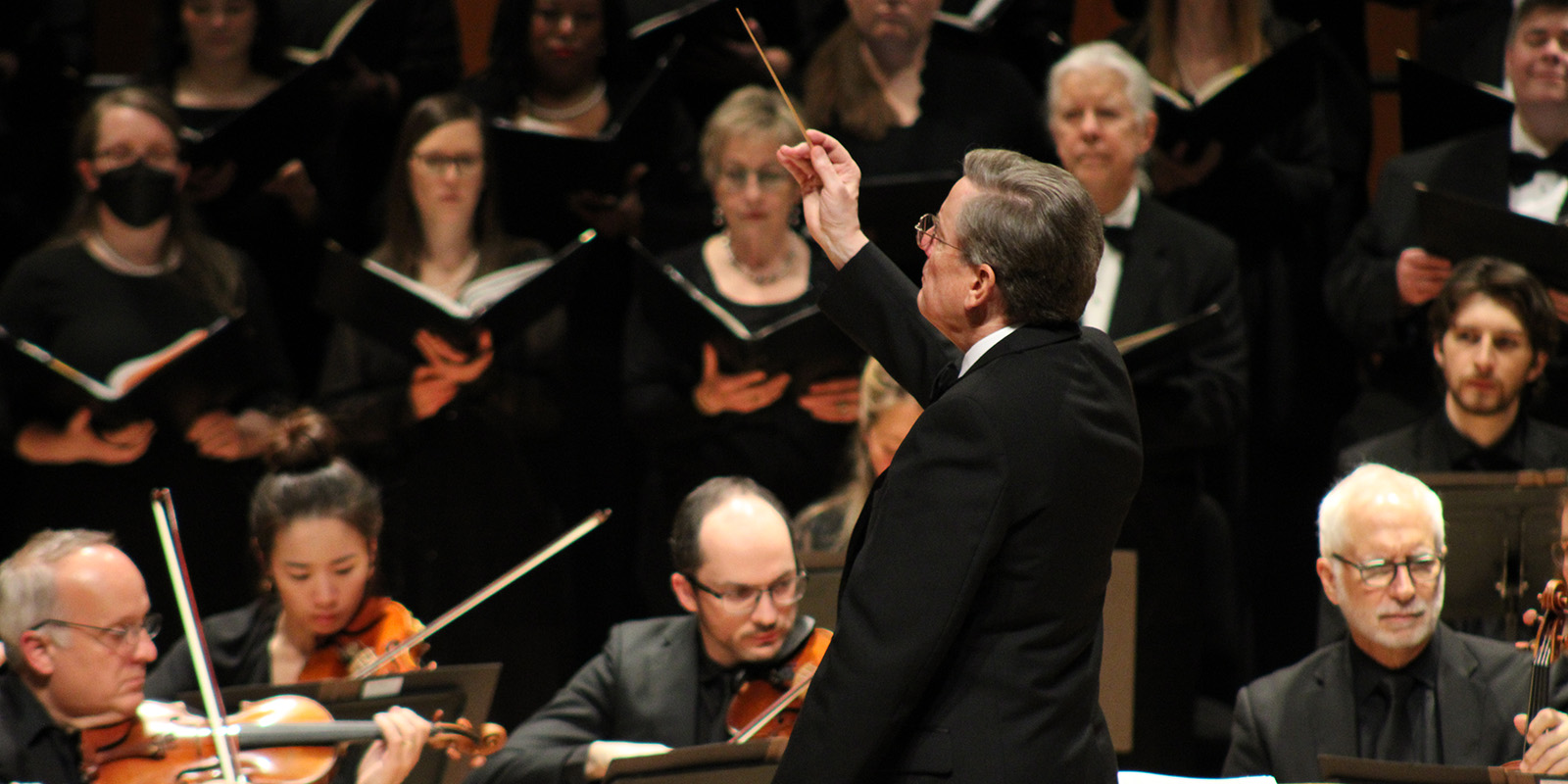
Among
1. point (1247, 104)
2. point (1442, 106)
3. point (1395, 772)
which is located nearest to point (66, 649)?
point (1395, 772)

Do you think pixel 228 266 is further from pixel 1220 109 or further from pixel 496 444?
pixel 1220 109

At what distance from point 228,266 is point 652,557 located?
1173mm

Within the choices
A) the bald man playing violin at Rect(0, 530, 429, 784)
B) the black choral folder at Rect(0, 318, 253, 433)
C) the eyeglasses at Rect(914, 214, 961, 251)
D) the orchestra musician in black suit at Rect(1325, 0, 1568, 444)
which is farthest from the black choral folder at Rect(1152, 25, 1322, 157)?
the bald man playing violin at Rect(0, 530, 429, 784)

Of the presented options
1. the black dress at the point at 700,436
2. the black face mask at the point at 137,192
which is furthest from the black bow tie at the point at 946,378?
the black face mask at the point at 137,192

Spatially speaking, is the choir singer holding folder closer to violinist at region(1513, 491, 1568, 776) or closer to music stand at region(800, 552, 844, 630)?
violinist at region(1513, 491, 1568, 776)

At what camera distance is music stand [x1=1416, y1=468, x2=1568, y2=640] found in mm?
3012

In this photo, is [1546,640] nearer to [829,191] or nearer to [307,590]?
[829,191]

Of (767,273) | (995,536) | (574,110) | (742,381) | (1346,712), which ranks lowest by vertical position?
(1346,712)

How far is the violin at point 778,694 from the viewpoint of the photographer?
9.07 ft

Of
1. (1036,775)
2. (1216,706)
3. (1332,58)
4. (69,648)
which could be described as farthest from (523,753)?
(1332,58)

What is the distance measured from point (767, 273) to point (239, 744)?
5.30 ft

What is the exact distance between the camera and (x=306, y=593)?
Answer: 10.2ft

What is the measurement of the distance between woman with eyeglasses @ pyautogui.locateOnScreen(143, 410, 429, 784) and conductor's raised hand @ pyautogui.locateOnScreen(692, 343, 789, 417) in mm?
742

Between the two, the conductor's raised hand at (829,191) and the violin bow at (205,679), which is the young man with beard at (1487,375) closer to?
the conductor's raised hand at (829,191)
